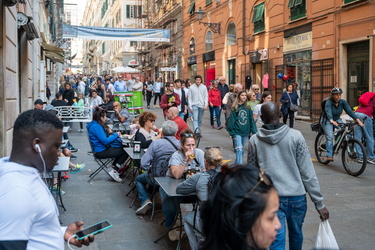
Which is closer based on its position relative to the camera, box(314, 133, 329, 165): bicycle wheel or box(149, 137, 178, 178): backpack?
box(149, 137, 178, 178): backpack

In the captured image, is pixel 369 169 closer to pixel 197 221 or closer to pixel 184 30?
pixel 197 221

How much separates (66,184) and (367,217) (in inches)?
202

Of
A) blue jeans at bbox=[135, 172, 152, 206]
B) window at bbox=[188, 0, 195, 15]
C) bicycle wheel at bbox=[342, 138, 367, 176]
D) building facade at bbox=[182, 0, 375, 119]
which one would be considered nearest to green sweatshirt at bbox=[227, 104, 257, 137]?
bicycle wheel at bbox=[342, 138, 367, 176]

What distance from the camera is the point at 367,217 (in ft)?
20.3

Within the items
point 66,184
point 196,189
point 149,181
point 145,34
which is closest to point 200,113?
point 66,184

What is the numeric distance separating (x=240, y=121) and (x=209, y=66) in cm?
2123

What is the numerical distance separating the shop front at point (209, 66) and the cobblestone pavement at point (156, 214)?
1944 cm

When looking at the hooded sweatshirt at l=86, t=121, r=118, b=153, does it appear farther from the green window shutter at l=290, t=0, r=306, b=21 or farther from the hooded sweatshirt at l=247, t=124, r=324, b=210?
the green window shutter at l=290, t=0, r=306, b=21

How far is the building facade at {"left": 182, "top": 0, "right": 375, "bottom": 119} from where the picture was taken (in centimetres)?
1548

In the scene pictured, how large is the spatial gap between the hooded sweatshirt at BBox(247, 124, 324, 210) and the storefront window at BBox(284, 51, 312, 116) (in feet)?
48.5

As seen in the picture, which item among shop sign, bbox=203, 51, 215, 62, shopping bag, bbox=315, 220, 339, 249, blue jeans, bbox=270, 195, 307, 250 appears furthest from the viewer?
shop sign, bbox=203, 51, 215, 62

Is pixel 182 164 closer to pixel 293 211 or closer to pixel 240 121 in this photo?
pixel 293 211

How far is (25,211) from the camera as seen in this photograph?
182 centimetres

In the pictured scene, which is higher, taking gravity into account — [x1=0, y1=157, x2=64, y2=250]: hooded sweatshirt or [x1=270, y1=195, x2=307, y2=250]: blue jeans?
[x1=0, y1=157, x2=64, y2=250]: hooded sweatshirt
